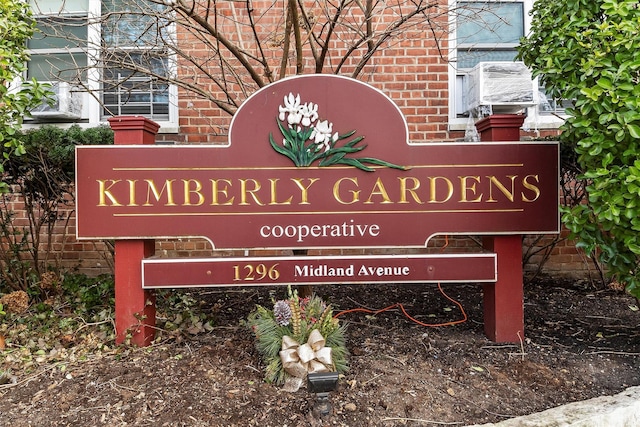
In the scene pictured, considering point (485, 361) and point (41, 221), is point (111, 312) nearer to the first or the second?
point (41, 221)

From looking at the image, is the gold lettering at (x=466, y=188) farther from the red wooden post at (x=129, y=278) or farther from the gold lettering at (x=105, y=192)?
the gold lettering at (x=105, y=192)

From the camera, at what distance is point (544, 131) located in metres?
5.09

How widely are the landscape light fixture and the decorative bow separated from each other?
0.64ft

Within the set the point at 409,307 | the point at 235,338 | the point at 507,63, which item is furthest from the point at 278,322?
the point at 507,63

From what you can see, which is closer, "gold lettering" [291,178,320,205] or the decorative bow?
the decorative bow

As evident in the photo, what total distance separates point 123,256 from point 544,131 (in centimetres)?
431

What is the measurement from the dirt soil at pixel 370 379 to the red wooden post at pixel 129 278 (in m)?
0.15

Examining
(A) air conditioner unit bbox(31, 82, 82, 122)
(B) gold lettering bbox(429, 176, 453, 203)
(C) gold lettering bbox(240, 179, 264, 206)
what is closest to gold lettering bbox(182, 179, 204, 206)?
(C) gold lettering bbox(240, 179, 264, 206)

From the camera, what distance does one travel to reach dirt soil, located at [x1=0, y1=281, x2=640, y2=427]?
253 cm

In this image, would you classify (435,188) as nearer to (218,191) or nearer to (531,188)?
(531,188)

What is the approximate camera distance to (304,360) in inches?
107

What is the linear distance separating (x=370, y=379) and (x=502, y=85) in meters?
3.32

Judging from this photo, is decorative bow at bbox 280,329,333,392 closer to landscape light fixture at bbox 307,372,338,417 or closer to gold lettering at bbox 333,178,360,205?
landscape light fixture at bbox 307,372,338,417

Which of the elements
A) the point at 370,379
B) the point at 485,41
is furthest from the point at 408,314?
the point at 485,41
